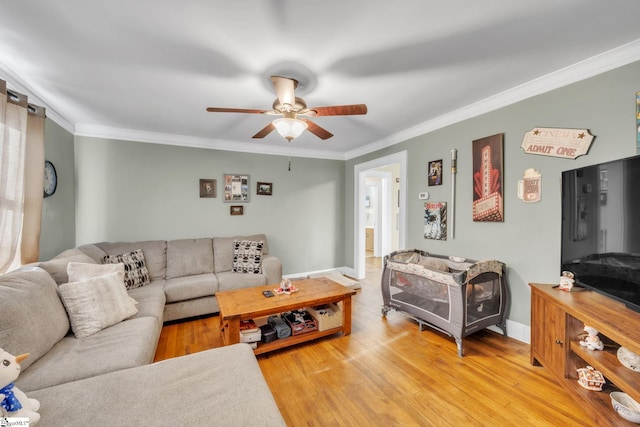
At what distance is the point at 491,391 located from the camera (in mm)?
1766

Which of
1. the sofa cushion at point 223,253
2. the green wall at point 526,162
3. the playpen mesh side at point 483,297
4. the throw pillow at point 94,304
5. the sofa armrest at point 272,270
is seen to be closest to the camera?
the throw pillow at point 94,304

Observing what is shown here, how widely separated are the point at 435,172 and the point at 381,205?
10.2 feet

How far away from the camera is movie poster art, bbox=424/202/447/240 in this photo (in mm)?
3031

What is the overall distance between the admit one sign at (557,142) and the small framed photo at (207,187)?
392 centimetres

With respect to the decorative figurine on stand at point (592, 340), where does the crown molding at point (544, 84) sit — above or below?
above

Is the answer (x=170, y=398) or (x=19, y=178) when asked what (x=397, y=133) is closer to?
(x=170, y=398)

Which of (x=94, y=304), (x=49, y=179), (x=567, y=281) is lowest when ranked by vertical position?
(x=94, y=304)

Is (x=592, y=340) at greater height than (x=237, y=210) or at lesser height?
lesser

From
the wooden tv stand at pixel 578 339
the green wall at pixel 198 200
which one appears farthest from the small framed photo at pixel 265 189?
the wooden tv stand at pixel 578 339

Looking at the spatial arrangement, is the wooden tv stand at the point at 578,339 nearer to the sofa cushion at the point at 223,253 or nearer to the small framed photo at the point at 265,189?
the sofa cushion at the point at 223,253

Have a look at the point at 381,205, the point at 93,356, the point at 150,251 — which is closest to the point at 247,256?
the point at 150,251

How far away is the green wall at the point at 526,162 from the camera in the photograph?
6.06 ft

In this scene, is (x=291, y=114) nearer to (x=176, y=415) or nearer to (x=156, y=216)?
(x=176, y=415)

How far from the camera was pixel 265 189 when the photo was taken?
4273 millimetres
